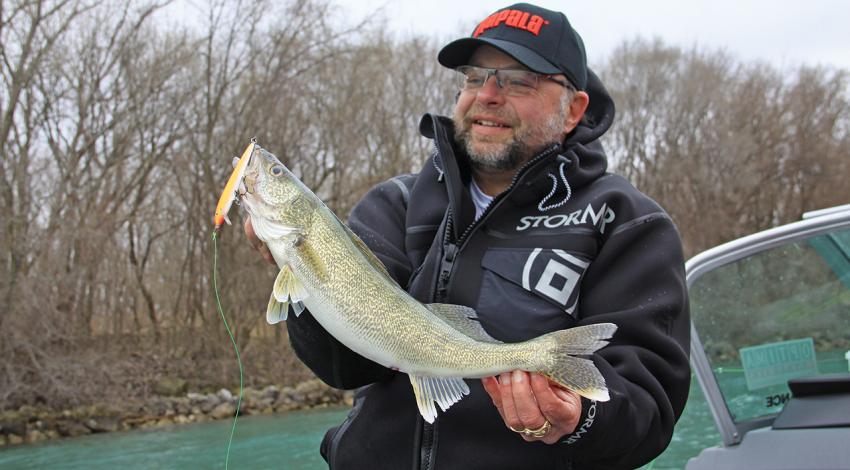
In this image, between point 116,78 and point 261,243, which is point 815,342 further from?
point 116,78

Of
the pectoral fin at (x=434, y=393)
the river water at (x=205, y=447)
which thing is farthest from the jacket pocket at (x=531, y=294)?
the river water at (x=205, y=447)

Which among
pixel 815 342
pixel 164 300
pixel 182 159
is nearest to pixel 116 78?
pixel 182 159

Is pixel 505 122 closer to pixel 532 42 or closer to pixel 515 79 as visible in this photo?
pixel 515 79

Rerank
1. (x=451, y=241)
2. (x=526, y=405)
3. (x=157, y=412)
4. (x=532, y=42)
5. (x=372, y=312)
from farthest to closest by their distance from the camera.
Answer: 1. (x=157, y=412)
2. (x=532, y=42)
3. (x=451, y=241)
4. (x=372, y=312)
5. (x=526, y=405)

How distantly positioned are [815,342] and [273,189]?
3.26 meters

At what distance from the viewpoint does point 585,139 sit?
297cm

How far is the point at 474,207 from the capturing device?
2869 millimetres

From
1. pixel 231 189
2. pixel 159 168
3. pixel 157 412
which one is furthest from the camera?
pixel 159 168

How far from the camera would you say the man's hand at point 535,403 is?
217cm

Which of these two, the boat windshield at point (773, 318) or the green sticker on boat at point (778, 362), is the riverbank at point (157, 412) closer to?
the boat windshield at point (773, 318)

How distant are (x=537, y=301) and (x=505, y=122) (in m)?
0.70

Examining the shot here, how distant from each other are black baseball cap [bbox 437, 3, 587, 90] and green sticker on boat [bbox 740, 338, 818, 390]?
2.11 m

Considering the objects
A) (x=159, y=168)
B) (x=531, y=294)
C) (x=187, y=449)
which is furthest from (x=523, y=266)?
(x=159, y=168)

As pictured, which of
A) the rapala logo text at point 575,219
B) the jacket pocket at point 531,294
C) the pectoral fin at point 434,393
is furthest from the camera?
the rapala logo text at point 575,219
